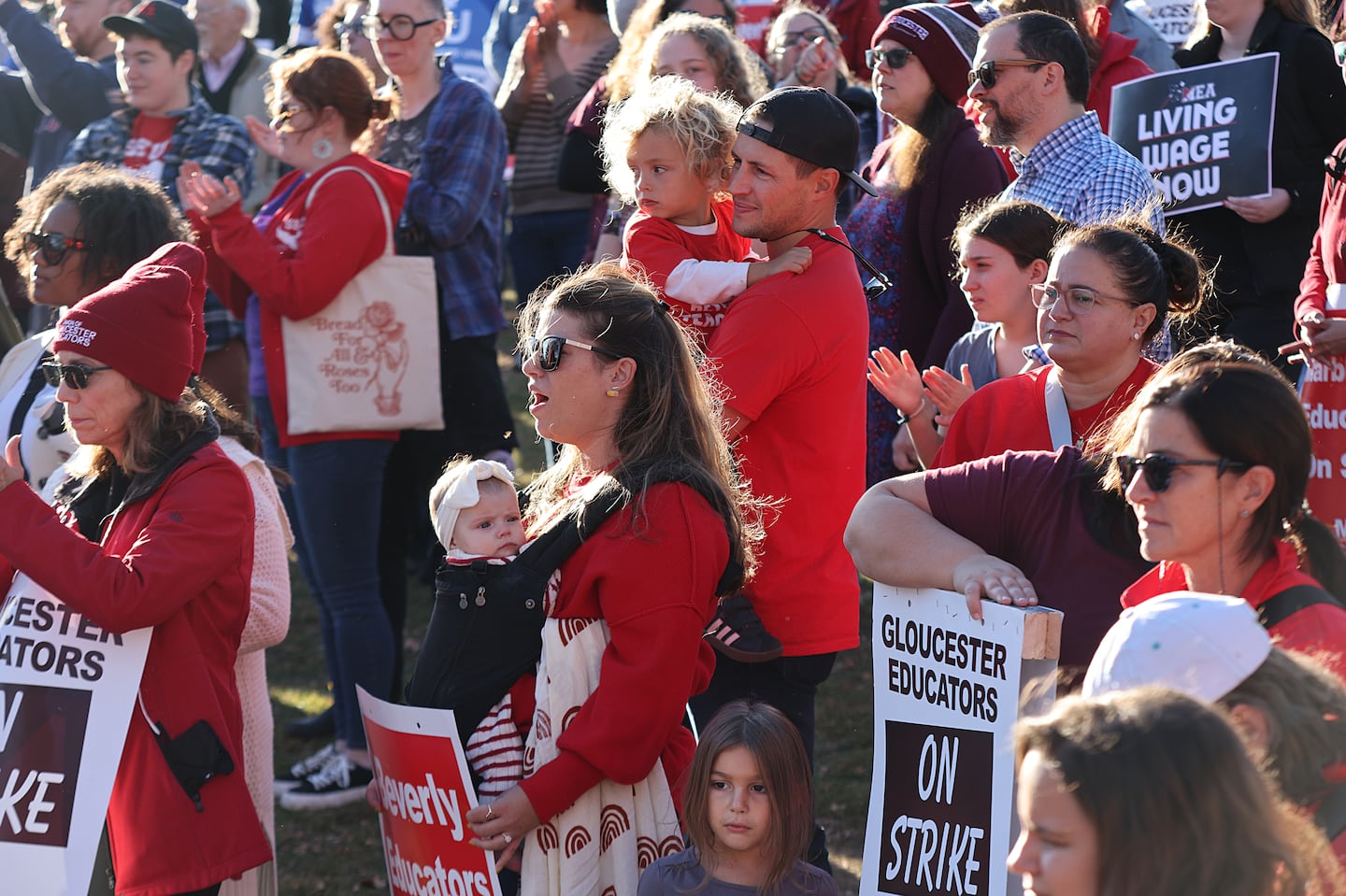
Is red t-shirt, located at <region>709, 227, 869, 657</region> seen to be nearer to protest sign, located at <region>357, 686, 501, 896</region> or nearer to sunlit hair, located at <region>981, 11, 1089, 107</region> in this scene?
protest sign, located at <region>357, 686, 501, 896</region>

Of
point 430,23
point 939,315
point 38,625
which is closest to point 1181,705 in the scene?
point 38,625

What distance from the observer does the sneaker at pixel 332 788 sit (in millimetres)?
5672

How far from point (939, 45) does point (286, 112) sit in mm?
2280

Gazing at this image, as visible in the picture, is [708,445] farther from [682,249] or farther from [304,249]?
[304,249]

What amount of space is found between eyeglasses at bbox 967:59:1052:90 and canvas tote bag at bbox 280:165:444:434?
206cm

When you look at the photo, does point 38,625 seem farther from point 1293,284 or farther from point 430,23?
point 1293,284

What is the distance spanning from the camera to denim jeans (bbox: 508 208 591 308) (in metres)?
7.60

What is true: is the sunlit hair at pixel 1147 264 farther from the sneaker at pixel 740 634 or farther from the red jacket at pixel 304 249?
the red jacket at pixel 304 249

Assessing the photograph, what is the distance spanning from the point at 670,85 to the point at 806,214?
64 cm

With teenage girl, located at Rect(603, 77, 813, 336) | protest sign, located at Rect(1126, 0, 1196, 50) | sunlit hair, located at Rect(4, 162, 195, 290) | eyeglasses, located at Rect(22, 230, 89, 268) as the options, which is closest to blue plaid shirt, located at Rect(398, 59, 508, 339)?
sunlit hair, located at Rect(4, 162, 195, 290)

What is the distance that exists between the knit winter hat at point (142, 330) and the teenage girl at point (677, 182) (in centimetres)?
113

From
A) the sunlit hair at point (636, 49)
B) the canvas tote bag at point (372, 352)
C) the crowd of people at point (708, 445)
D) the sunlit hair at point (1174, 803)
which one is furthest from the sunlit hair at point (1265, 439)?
the canvas tote bag at point (372, 352)

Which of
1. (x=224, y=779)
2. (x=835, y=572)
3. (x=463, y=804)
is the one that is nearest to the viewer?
(x=463, y=804)

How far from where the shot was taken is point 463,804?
324 centimetres
